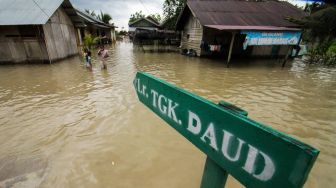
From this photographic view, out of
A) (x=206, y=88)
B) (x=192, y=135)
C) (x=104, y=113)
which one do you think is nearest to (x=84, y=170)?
(x=104, y=113)

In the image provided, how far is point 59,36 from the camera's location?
12.9 metres

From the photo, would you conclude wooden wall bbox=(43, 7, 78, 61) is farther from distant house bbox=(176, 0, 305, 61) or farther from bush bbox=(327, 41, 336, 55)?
bush bbox=(327, 41, 336, 55)

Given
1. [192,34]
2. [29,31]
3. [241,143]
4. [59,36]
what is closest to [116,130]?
[241,143]

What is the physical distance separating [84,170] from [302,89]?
27.8 ft

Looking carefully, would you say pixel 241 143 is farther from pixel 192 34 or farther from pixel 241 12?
pixel 241 12

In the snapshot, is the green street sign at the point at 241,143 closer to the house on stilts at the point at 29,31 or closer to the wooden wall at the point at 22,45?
the house on stilts at the point at 29,31

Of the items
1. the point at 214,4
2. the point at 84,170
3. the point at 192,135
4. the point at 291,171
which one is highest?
the point at 214,4

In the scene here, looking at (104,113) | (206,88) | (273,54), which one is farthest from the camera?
(273,54)

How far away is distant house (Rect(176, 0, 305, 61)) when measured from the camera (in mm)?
14257

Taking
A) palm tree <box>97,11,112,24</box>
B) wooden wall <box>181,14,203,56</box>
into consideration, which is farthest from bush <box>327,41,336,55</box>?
palm tree <box>97,11,112,24</box>

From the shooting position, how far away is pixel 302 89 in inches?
293

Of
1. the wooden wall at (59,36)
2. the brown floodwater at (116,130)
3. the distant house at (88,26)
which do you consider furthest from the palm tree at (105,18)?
the brown floodwater at (116,130)

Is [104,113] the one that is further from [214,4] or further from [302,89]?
[214,4]

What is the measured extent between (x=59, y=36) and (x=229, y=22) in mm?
13100
